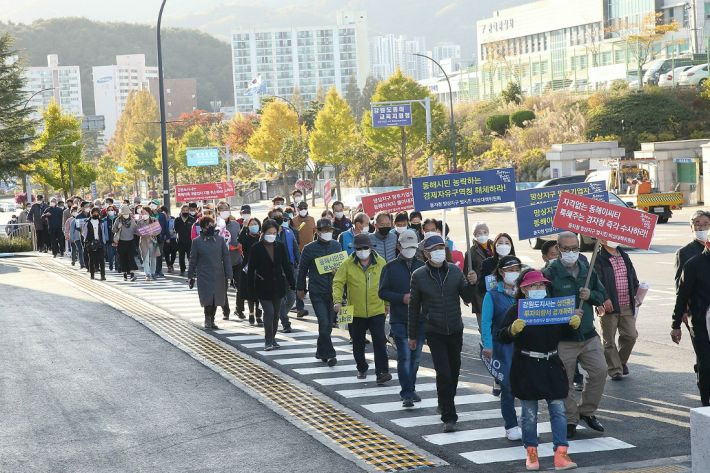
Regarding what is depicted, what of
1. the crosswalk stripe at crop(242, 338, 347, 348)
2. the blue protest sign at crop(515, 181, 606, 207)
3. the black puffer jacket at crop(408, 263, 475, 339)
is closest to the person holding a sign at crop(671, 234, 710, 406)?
the black puffer jacket at crop(408, 263, 475, 339)

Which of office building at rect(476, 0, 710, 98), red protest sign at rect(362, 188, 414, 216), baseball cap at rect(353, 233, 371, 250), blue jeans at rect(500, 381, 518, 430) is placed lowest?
blue jeans at rect(500, 381, 518, 430)

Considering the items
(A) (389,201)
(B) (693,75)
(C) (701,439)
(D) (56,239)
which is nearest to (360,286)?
(C) (701,439)

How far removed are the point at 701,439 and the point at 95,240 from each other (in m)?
21.2

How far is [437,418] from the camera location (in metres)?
10.6

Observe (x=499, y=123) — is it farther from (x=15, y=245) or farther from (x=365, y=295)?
(x=365, y=295)

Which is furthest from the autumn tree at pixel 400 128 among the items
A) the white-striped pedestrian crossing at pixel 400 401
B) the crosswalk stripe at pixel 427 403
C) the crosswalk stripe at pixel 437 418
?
the crosswalk stripe at pixel 437 418

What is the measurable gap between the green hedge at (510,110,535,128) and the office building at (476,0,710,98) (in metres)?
8.25

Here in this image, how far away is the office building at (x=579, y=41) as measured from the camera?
8838cm

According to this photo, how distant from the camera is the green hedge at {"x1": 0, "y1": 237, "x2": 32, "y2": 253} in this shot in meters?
36.9

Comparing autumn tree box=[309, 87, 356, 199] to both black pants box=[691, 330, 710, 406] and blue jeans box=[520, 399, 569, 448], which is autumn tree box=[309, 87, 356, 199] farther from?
blue jeans box=[520, 399, 569, 448]

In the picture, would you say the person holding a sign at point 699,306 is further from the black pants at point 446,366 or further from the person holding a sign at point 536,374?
the person holding a sign at point 536,374

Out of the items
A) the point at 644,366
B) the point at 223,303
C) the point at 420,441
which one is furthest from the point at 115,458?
the point at 223,303

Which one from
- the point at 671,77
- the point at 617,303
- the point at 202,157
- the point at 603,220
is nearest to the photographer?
the point at 603,220

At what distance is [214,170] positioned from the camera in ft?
336
